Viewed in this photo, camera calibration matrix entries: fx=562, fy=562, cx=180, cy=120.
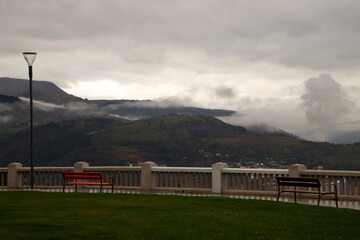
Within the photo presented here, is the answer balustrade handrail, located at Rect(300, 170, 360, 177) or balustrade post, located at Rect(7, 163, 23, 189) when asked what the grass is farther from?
balustrade post, located at Rect(7, 163, 23, 189)

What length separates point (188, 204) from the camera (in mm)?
17406

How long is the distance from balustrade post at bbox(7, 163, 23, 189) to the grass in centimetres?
772

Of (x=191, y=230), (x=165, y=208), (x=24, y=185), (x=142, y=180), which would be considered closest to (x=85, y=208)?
(x=165, y=208)

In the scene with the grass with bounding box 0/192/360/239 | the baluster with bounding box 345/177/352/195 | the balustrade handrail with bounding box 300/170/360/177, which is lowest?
the grass with bounding box 0/192/360/239

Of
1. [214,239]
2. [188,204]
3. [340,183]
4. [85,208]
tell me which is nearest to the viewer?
[214,239]

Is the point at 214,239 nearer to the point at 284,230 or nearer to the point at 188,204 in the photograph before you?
the point at 284,230

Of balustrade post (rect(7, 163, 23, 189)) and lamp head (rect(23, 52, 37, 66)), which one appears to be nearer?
lamp head (rect(23, 52, 37, 66))

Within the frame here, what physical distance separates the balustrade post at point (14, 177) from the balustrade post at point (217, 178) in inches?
386

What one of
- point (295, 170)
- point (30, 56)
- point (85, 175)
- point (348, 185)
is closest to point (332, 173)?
point (348, 185)

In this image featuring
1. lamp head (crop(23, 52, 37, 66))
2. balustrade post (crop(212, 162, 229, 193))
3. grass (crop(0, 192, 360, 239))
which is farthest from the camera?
lamp head (crop(23, 52, 37, 66))

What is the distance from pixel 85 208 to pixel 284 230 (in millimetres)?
6112

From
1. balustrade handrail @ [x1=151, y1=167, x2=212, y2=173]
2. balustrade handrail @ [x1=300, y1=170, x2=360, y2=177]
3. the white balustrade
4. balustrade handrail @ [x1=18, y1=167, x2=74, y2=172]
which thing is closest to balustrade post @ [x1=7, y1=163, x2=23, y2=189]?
balustrade handrail @ [x1=18, y1=167, x2=74, y2=172]

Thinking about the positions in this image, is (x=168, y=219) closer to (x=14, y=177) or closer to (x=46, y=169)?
(x=46, y=169)

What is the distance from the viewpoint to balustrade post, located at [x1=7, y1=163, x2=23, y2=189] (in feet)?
87.1
